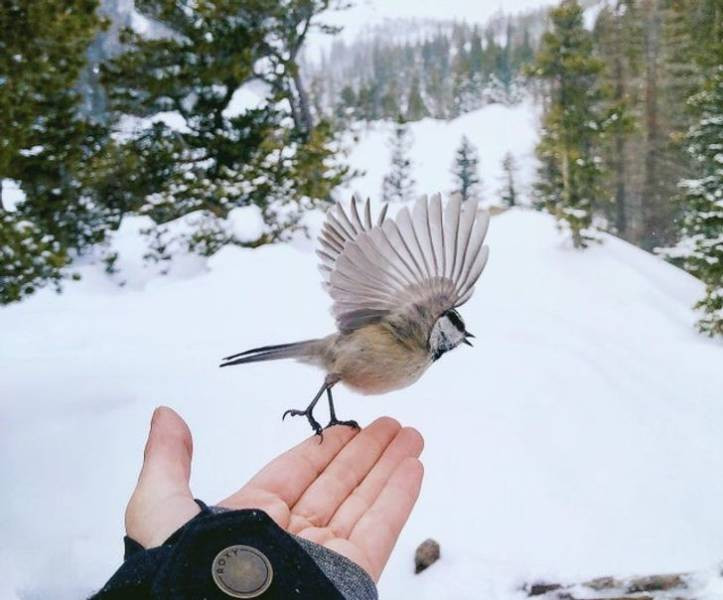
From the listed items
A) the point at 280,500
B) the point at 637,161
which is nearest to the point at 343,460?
the point at 280,500

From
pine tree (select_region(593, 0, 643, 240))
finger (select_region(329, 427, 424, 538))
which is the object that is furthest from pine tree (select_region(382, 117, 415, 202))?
finger (select_region(329, 427, 424, 538))

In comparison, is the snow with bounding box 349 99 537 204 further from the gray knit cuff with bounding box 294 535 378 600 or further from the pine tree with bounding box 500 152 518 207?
the gray knit cuff with bounding box 294 535 378 600

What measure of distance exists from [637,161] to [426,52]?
111 feet

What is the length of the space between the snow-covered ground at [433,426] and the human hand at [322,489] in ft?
3.08

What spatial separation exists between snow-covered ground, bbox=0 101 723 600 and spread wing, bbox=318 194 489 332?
0.98 meters

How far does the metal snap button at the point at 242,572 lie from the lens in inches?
31.1

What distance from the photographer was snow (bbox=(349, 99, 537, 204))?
21719 mm

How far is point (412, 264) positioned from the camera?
1.24 m

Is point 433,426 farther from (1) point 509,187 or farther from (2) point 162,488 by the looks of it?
(1) point 509,187

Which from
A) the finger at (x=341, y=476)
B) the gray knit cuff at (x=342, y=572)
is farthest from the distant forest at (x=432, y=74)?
the gray knit cuff at (x=342, y=572)

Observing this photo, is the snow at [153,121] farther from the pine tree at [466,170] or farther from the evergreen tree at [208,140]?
the pine tree at [466,170]

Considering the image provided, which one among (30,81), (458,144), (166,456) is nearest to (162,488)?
(166,456)

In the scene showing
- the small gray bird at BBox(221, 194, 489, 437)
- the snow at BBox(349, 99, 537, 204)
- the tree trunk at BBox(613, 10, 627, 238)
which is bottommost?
the snow at BBox(349, 99, 537, 204)

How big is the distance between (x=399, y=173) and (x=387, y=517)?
18952 millimetres
